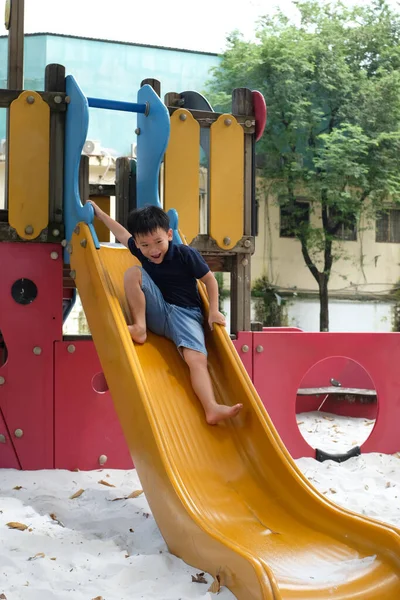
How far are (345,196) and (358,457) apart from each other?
14707 mm

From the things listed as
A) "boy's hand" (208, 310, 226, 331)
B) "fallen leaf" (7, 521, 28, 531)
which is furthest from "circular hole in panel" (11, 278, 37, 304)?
"fallen leaf" (7, 521, 28, 531)

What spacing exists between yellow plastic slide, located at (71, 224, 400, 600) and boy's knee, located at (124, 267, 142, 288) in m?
0.09

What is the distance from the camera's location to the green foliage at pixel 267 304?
60.9 feet

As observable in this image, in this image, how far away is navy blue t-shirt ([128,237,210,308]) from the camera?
3.82 m

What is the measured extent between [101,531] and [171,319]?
1.14 m

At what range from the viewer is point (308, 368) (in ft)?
15.9

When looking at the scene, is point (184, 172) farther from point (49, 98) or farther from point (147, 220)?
point (147, 220)

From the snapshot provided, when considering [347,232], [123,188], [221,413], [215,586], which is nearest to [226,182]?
[123,188]

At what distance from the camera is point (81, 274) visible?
3969 millimetres

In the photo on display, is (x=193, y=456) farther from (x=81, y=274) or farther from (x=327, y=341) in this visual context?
(x=327, y=341)

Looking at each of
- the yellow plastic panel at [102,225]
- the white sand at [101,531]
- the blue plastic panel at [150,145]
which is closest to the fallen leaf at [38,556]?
the white sand at [101,531]

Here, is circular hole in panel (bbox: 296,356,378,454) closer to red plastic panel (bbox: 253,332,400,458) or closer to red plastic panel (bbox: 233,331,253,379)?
red plastic panel (bbox: 253,332,400,458)

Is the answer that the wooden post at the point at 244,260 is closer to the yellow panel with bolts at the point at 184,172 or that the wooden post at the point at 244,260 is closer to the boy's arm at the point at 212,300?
the yellow panel with bolts at the point at 184,172

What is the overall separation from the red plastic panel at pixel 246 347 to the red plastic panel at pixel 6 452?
162cm
